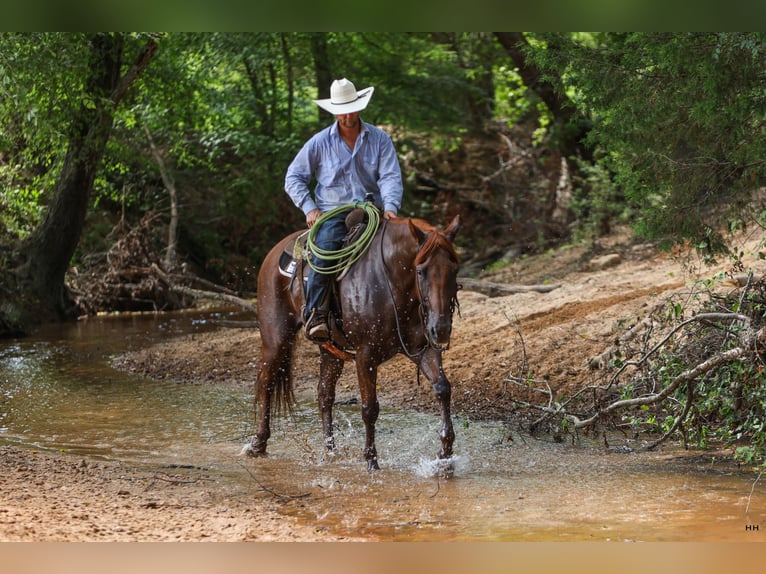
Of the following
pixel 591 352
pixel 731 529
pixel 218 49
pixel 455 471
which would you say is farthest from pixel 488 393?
pixel 218 49

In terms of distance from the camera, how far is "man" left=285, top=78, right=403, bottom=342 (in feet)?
23.0

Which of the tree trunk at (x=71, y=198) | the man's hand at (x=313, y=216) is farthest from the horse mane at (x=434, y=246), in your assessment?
the tree trunk at (x=71, y=198)

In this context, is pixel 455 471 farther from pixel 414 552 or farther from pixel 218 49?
pixel 218 49

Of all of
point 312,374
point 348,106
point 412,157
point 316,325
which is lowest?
point 312,374

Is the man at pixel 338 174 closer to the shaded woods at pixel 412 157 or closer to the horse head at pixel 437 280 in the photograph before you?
the horse head at pixel 437 280

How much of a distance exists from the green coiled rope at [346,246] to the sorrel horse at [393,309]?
0.19 feet

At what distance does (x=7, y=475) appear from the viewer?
21.8 feet

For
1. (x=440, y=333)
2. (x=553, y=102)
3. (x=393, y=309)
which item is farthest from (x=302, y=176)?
(x=553, y=102)

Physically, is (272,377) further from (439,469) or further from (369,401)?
(439,469)

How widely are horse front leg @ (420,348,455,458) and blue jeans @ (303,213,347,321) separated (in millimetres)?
881

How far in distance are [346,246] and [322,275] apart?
272mm

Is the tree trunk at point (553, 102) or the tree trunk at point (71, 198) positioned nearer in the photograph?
the tree trunk at point (71, 198)

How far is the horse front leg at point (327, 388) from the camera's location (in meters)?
7.67

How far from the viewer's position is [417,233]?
634cm
